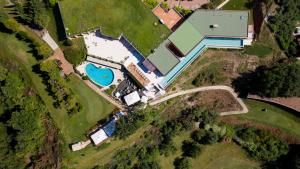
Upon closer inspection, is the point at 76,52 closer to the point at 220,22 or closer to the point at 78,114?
the point at 78,114

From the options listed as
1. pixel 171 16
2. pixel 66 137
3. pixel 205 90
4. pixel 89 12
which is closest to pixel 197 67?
pixel 205 90

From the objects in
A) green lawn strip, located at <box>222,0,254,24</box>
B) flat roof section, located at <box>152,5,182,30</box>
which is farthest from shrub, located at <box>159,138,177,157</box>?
green lawn strip, located at <box>222,0,254,24</box>

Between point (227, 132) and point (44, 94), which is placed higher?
point (44, 94)

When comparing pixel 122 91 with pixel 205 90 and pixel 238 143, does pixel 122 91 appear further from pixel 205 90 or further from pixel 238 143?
pixel 238 143

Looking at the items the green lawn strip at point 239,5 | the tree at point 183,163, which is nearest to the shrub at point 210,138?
the tree at point 183,163

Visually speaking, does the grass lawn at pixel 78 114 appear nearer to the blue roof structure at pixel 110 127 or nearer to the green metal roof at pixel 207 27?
the blue roof structure at pixel 110 127

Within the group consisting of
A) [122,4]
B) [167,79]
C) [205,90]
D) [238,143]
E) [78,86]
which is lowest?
[238,143]
